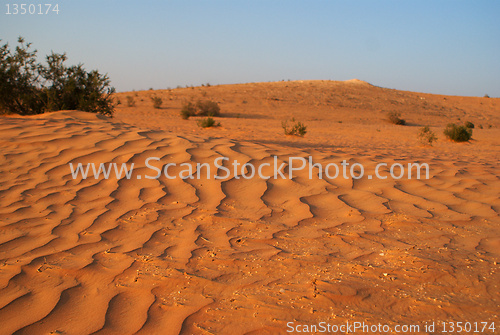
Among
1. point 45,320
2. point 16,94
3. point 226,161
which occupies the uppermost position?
point 16,94

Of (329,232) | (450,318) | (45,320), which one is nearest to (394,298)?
(450,318)

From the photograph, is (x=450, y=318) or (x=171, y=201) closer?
(x=450, y=318)

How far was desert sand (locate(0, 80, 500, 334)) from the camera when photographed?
2.01m

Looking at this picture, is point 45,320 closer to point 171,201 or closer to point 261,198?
point 171,201

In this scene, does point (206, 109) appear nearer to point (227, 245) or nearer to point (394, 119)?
point (394, 119)

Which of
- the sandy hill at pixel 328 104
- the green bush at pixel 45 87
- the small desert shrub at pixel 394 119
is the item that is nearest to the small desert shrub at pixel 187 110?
the sandy hill at pixel 328 104

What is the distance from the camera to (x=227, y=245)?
110 inches

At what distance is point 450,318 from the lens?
197 cm

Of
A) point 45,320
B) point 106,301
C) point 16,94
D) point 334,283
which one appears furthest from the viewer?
point 16,94

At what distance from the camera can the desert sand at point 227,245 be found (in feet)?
6.60

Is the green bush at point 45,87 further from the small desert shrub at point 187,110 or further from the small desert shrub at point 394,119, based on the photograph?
the small desert shrub at point 394,119

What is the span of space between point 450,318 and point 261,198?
6.87 ft

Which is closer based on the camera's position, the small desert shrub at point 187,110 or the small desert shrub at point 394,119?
the small desert shrub at point 187,110

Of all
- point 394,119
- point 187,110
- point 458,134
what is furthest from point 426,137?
point 394,119
